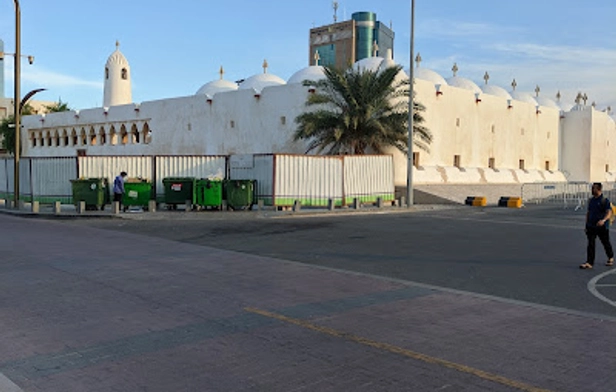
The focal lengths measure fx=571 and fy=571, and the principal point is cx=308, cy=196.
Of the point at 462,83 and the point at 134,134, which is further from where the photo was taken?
the point at 134,134

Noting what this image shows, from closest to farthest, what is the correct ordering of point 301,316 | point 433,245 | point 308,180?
1. point 301,316
2. point 433,245
3. point 308,180

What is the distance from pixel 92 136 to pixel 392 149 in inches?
1184

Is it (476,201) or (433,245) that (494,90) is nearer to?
(476,201)

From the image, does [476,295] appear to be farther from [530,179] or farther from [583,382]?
[530,179]

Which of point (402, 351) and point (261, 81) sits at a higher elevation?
point (261, 81)

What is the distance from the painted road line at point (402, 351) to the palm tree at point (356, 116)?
2080 centimetres

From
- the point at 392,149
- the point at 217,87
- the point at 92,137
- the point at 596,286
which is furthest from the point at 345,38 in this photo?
the point at 596,286

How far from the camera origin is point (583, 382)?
14.3 feet

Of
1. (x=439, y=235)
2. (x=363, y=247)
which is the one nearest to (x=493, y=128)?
(x=439, y=235)

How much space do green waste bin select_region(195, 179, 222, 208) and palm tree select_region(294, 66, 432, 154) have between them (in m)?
7.52

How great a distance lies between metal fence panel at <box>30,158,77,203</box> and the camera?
71.1 feet

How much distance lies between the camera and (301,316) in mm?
6281

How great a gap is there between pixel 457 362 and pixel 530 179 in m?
40.8

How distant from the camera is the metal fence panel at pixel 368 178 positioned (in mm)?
23891
